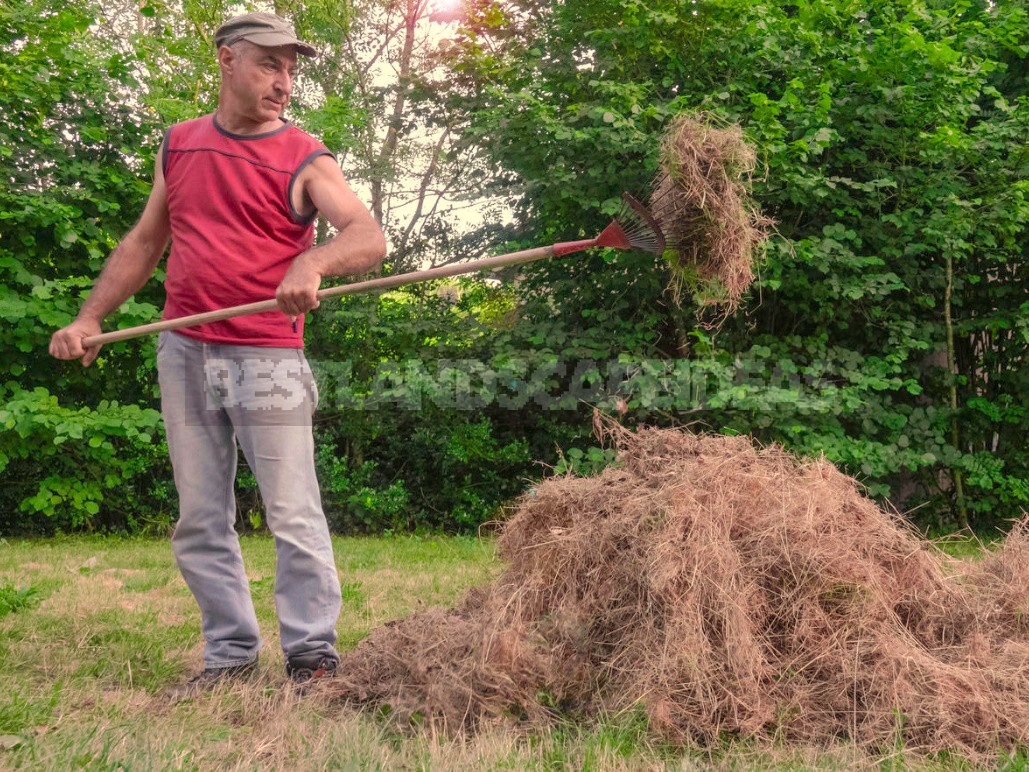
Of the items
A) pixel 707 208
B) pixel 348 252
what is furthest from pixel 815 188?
→ pixel 348 252

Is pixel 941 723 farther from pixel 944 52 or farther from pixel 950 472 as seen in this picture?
pixel 950 472

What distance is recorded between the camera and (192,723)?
287cm

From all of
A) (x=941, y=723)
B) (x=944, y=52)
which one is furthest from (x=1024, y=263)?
(x=941, y=723)

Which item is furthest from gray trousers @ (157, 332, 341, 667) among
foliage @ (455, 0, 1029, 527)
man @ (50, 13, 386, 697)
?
foliage @ (455, 0, 1029, 527)

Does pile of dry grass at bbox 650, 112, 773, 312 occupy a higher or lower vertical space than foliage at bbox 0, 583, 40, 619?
higher

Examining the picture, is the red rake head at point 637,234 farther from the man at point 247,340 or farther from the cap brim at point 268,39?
the cap brim at point 268,39

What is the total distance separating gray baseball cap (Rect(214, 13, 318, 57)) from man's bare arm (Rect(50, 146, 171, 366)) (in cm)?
52

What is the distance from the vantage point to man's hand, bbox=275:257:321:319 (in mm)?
2973

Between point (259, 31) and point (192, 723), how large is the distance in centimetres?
219

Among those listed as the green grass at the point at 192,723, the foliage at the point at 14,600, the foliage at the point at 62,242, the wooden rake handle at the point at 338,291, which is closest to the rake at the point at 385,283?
the wooden rake handle at the point at 338,291

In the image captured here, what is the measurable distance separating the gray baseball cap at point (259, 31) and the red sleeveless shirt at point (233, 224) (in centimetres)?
30

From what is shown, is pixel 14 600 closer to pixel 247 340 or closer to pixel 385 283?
pixel 247 340

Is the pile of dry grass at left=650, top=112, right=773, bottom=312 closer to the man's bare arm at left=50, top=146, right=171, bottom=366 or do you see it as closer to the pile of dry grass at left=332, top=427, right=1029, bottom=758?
the pile of dry grass at left=332, top=427, right=1029, bottom=758

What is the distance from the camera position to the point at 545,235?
7684 mm
